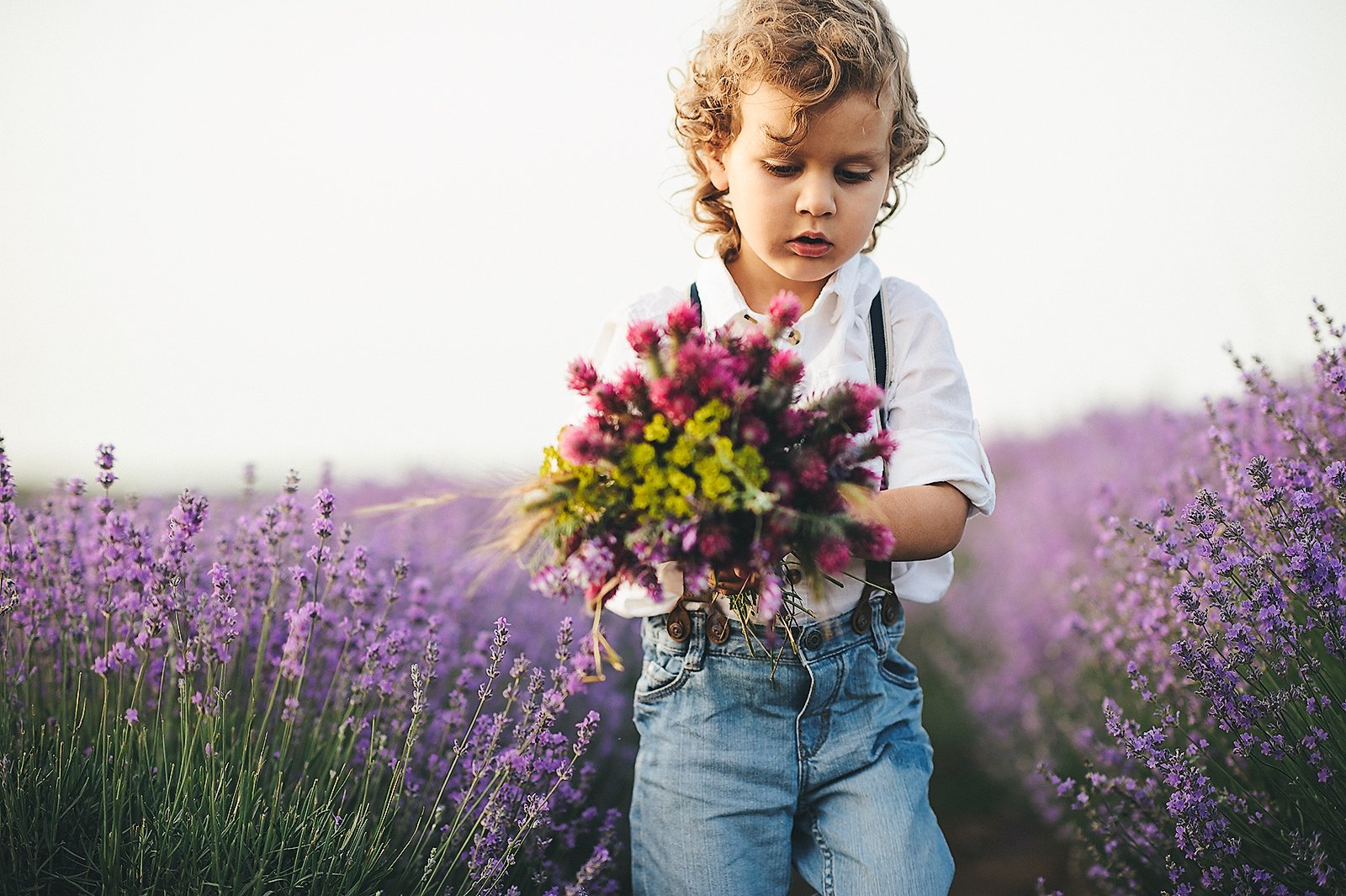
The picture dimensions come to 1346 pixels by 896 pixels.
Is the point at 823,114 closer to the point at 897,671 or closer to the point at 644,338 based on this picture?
the point at 644,338

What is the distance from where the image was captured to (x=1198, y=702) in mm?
2363

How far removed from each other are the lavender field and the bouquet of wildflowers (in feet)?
0.51

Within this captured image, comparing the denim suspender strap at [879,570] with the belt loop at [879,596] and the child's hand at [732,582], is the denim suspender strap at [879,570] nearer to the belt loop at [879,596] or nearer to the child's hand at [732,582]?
the belt loop at [879,596]

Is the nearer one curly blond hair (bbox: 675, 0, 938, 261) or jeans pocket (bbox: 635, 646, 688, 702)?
curly blond hair (bbox: 675, 0, 938, 261)

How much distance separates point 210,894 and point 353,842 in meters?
0.24

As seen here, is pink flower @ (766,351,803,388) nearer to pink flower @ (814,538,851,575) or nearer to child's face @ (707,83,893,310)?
pink flower @ (814,538,851,575)

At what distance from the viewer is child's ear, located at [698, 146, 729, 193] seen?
2.10 meters

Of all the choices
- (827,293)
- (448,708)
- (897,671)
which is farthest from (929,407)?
(448,708)

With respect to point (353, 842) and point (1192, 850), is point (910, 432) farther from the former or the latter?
point (353, 842)

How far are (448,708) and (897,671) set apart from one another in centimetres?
137

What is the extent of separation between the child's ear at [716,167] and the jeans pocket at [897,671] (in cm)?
110

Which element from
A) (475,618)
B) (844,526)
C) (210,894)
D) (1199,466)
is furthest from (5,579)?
(1199,466)

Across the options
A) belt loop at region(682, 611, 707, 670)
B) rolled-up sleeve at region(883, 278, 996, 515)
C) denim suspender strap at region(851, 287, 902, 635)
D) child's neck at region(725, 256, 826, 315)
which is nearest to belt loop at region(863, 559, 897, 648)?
Answer: denim suspender strap at region(851, 287, 902, 635)

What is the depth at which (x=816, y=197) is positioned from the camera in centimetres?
177
